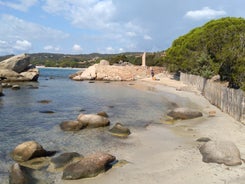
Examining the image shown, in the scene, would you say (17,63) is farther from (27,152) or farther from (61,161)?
(61,161)

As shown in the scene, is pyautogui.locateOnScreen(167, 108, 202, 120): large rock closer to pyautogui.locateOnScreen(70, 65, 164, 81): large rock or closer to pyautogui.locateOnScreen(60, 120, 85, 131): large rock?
pyautogui.locateOnScreen(60, 120, 85, 131): large rock

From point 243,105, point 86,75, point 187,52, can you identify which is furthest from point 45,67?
point 243,105

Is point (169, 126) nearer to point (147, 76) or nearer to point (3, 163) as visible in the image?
point (3, 163)

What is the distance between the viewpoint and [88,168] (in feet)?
33.1

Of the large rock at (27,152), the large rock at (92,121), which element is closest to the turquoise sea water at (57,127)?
the large rock at (27,152)

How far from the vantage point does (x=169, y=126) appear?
59.6 ft

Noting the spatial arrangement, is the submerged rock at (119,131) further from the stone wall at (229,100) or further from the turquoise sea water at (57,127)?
the stone wall at (229,100)

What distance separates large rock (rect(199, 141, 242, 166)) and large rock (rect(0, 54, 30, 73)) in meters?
55.0

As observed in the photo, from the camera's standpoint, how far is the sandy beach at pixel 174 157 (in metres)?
9.56

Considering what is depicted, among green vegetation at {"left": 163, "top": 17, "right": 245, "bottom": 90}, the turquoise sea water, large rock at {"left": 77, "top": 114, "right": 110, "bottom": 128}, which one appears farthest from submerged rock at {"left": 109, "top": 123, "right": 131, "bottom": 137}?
green vegetation at {"left": 163, "top": 17, "right": 245, "bottom": 90}

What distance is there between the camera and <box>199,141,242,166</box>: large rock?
10617 millimetres

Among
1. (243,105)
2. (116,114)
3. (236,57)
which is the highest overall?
(236,57)

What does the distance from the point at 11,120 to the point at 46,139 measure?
6.11 meters

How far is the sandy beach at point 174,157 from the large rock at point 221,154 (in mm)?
230
